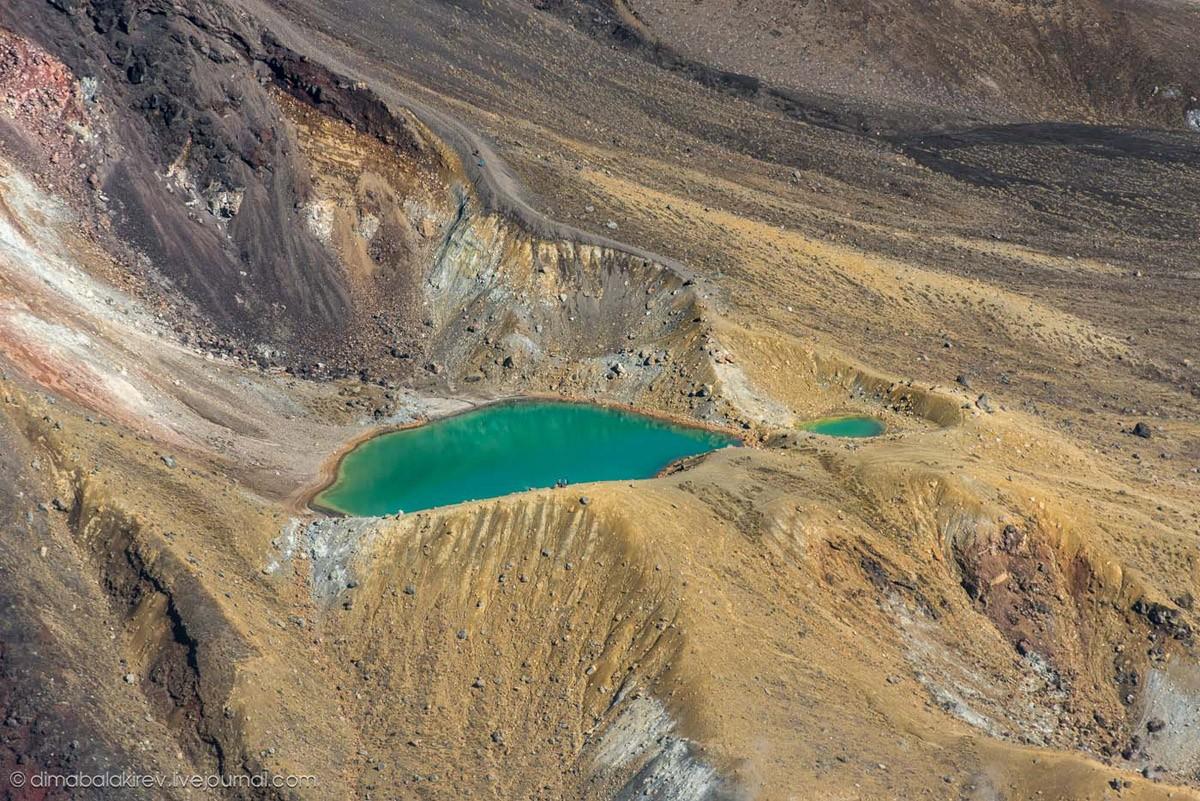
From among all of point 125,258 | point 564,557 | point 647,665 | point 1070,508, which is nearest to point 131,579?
point 564,557

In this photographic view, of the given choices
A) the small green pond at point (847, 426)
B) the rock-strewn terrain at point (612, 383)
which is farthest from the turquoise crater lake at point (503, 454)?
the small green pond at point (847, 426)

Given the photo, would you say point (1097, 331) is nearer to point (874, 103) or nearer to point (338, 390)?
point (874, 103)

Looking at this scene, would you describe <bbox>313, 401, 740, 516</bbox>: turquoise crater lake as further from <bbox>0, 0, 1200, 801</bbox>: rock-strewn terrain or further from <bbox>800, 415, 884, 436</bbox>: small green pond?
<bbox>800, 415, 884, 436</bbox>: small green pond

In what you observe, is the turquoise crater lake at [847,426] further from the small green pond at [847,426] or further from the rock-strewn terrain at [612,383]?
the rock-strewn terrain at [612,383]

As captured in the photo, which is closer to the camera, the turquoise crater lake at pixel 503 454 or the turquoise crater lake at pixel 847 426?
the turquoise crater lake at pixel 503 454

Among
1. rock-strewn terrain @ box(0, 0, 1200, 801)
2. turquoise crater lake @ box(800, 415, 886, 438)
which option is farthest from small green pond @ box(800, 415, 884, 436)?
rock-strewn terrain @ box(0, 0, 1200, 801)
